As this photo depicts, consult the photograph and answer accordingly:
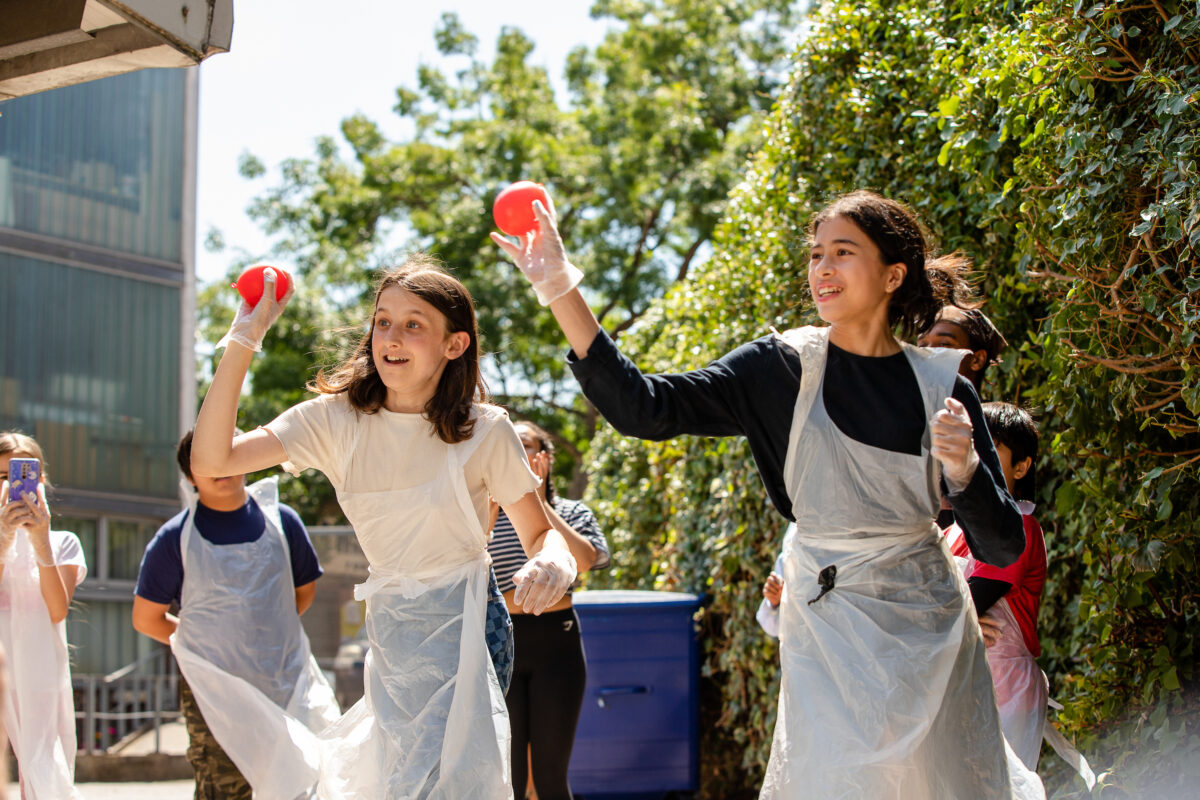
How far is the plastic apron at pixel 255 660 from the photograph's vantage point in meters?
4.12

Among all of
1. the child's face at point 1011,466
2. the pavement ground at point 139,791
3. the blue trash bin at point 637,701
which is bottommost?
the pavement ground at point 139,791

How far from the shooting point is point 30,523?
427 centimetres

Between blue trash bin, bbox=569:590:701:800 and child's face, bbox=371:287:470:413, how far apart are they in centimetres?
298

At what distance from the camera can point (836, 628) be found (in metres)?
2.52

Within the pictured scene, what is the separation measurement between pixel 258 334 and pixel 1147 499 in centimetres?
219

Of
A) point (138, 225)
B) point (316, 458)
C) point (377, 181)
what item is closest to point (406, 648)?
point (316, 458)

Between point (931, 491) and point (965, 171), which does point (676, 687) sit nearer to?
point (965, 171)

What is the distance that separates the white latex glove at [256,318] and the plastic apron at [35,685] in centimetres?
220

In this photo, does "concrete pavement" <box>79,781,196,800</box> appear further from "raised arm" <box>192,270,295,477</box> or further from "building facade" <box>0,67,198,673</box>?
"raised arm" <box>192,270,295,477</box>

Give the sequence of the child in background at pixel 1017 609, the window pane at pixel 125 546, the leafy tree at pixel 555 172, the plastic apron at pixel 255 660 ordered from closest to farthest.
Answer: the child in background at pixel 1017 609
the plastic apron at pixel 255 660
the window pane at pixel 125 546
the leafy tree at pixel 555 172

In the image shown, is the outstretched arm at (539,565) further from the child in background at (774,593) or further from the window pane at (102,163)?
the window pane at (102,163)

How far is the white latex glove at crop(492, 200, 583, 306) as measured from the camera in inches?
89.0

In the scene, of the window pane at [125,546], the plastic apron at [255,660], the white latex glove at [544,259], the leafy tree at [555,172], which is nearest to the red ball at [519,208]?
the white latex glove at [544,259]

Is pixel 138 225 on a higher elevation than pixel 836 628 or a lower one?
higher
